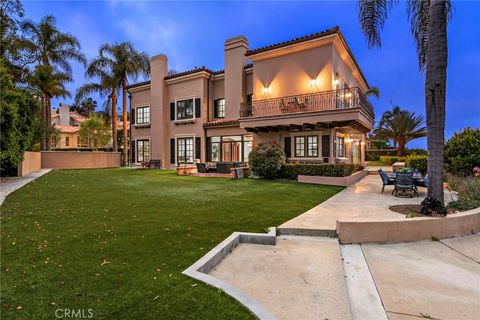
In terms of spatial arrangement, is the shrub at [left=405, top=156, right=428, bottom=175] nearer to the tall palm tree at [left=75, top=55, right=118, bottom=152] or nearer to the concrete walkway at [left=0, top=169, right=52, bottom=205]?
the concrete walkway at [left=0, top=169, right=52, bottom=205]

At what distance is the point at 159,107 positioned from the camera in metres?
23.0

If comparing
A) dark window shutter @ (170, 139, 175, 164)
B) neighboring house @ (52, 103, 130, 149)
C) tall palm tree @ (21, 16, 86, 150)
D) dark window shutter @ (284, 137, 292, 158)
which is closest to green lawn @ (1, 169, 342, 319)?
dark window shutter @ (284, 137, 292, 158)

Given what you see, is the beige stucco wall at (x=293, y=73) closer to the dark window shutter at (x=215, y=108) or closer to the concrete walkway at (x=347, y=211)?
the dark window shutter at (x=215, y=108)

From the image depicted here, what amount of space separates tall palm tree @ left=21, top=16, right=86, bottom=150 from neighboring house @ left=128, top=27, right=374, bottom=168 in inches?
246

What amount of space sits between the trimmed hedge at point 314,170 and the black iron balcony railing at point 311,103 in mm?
3148

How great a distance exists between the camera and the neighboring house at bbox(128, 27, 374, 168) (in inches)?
590

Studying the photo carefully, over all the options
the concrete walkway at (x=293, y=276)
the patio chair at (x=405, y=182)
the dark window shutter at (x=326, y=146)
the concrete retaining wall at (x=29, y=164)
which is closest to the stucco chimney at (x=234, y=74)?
the dark window shutter at (x=326, y=146)

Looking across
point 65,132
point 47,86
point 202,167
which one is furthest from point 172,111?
point 65,132

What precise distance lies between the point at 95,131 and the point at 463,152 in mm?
38089

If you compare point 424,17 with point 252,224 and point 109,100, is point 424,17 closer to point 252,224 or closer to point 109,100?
point 252,224

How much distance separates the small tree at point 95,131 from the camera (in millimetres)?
34400

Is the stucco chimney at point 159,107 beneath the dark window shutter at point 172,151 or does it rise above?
above

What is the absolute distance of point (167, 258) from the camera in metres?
3.89

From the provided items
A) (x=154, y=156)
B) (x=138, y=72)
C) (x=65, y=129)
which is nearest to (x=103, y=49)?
(x=138, y=72)
